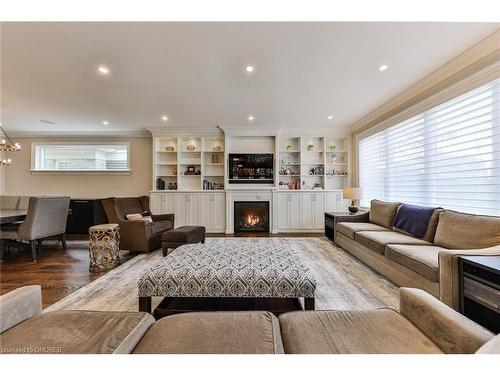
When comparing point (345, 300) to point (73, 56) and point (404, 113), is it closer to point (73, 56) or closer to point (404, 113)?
point (404, 113)

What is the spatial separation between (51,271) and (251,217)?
3.76 m

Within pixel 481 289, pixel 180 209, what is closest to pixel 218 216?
pixel 180 209

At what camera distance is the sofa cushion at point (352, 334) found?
888 mm

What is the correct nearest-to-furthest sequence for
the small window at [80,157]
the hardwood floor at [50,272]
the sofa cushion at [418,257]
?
the sofa cushion at [418,257]
the hardwood floor at [50,272]
the small window at [80,157]

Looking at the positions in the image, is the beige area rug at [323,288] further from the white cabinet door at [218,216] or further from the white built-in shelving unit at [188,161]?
the white built-in shelving unit at [188,161]

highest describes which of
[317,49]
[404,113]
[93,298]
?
[317,49]

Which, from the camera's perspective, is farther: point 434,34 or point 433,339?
point 434,34

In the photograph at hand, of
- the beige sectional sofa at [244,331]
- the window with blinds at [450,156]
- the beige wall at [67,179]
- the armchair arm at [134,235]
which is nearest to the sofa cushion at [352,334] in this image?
the beige sectional sofa at [244,331]

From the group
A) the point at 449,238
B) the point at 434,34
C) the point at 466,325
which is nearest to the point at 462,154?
the point at 449,238

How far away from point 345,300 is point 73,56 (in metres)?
3.89

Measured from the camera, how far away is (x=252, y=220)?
217 inches

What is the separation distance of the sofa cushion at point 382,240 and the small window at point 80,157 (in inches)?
230

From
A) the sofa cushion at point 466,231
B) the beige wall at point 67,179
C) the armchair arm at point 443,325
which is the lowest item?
the armchair arm at point 443,325

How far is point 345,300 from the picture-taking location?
210 centimetres
